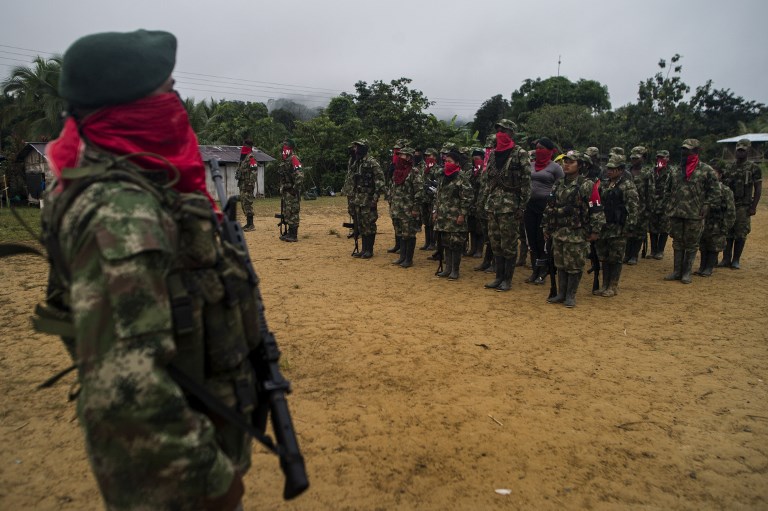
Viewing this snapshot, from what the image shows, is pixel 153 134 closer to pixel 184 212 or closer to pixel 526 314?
pixel 184 212

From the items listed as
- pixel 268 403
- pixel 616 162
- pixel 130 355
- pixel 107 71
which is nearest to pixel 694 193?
pixel 616 162

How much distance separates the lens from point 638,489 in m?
3.10

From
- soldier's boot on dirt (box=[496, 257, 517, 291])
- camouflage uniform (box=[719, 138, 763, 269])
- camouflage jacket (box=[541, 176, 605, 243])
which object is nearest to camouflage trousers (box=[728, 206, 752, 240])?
camouflage uniform (box=[719, 138, 763, 269])

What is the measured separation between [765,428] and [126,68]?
15.4ft

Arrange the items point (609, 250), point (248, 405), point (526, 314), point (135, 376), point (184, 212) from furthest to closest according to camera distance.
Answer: point (609, 250)
point (526, 314)
point (248, 405)
point (184, 212)
point (135, 376)

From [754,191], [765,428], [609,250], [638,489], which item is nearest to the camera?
[638,489]

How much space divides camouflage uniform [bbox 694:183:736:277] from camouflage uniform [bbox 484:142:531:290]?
12.4ft

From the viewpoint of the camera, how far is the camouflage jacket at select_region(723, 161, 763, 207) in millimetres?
9219

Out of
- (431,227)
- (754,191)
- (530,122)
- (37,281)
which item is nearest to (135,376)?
(37,281)

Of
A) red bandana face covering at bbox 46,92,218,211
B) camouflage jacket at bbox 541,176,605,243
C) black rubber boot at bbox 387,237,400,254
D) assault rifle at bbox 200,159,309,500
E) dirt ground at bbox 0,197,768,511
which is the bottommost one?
dirt ground at bbox 0,197,768,511

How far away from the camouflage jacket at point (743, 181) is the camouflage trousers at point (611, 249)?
3646 mm

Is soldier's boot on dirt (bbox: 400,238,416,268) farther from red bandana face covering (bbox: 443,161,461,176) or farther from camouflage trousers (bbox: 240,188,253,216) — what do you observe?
camouflage trousers (bbox: 240,188,253,216)

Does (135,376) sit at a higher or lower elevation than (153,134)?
lower

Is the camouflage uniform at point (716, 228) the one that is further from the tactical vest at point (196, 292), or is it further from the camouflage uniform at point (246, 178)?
the camouflage uniform at point (246, 178)
